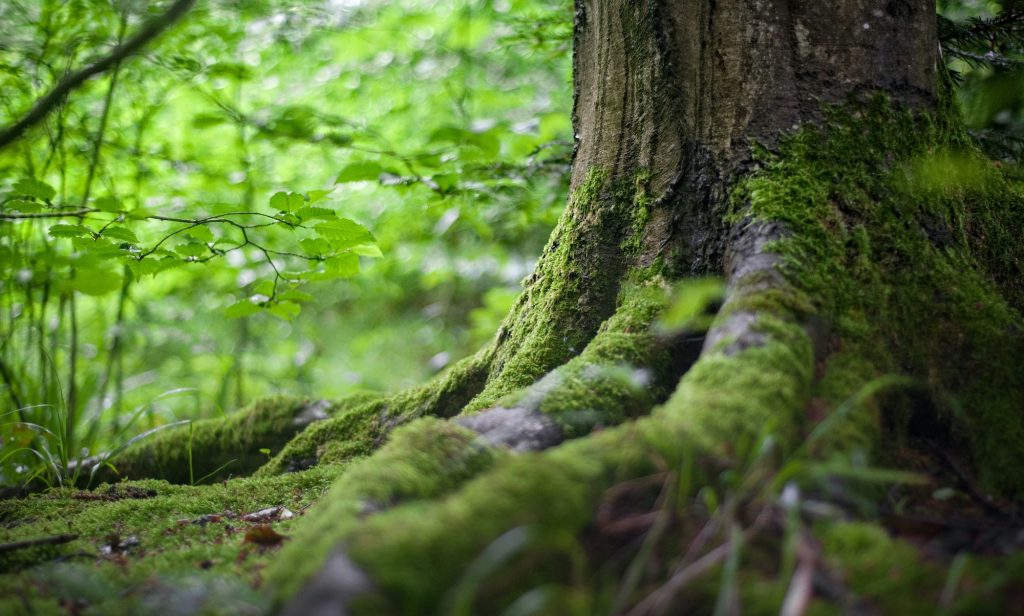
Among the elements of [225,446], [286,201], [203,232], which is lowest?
[225,446]

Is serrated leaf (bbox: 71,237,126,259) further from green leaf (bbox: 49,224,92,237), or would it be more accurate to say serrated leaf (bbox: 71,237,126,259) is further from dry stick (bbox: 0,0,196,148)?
dry stick (bbox: 0,0,196,148)

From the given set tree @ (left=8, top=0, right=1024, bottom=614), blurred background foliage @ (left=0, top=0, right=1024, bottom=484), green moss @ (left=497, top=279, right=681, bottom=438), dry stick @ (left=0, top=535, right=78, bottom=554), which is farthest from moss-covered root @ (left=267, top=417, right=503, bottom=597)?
blurred background foliage @ (left=0, top=0, right=1024, bottom=484)

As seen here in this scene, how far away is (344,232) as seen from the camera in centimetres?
228

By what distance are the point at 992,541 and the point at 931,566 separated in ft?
0.86

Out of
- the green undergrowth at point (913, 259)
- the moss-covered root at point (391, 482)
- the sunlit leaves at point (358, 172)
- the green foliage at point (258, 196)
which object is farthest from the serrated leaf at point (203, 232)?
the green undergrowth at point (913, 259)

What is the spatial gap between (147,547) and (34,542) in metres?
0.26

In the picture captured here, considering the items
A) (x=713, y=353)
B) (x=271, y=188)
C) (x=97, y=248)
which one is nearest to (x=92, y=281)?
(x=97, y=248)

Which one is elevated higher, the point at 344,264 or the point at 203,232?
the point at 203,232

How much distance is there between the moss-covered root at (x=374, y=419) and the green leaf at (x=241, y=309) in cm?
64

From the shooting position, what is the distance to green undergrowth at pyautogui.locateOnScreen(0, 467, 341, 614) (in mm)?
1290

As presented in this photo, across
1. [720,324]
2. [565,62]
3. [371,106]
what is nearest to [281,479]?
[720,324]

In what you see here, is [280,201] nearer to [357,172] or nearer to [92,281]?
[357,172]

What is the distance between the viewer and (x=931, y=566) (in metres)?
1.06

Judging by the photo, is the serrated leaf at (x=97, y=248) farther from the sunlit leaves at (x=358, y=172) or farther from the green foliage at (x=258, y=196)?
the sunlit leaves at (x=358, y=172)
